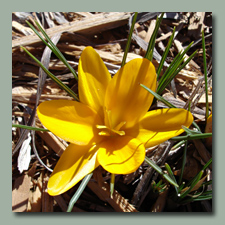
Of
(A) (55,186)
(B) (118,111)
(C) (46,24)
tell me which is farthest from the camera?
(C) (46,24)

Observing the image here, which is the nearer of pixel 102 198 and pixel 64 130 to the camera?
pixel 64 130

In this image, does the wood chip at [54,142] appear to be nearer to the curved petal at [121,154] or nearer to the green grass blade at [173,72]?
the curved petal at [121,154]

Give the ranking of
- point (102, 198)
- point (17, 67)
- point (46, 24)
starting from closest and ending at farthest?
point (102, 198)
point (17, 67)
point (46, 24)

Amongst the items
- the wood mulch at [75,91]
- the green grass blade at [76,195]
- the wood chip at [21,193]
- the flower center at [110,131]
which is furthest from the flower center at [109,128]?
the wood chip at [21,193]

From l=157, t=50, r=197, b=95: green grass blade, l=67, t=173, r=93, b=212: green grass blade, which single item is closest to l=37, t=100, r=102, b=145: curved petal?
l=67, t=173, r=93, b=212: green grass blade

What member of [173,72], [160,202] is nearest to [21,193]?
[160,202]

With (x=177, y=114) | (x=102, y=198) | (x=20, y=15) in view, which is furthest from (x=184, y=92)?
(x=20, y=15)

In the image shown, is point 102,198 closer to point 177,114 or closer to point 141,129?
point 141,129
